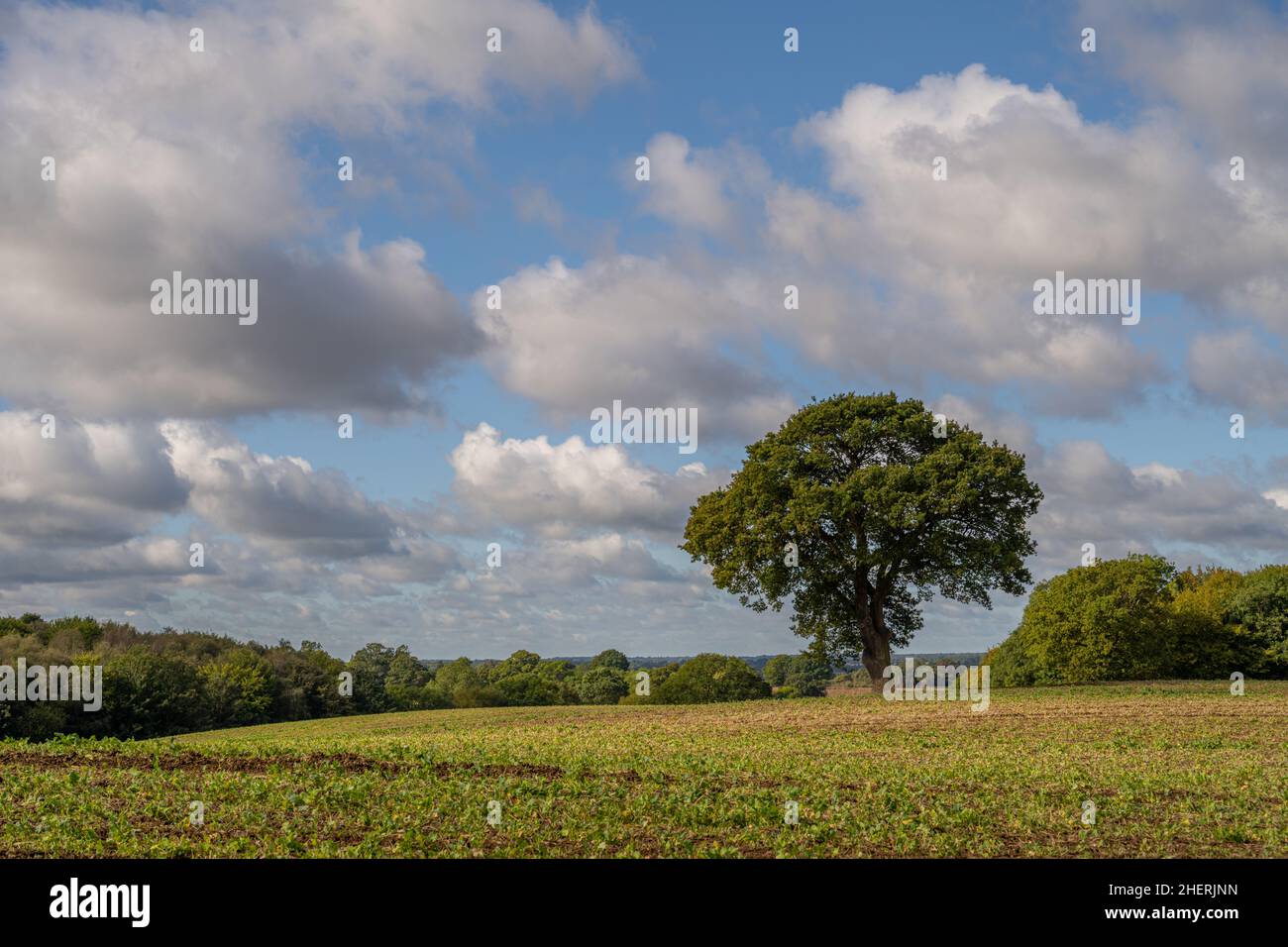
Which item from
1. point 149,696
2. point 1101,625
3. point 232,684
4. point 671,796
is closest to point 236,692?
point 232,684

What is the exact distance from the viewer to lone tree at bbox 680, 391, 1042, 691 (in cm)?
4716

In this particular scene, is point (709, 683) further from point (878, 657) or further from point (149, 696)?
point (149, 696)

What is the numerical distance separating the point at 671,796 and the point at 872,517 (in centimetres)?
3146

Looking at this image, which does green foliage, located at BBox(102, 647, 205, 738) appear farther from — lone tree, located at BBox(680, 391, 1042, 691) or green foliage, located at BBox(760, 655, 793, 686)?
green foliage, located at BBox(760, 655, 793, 686)

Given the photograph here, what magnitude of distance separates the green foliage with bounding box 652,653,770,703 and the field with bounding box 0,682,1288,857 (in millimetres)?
55176

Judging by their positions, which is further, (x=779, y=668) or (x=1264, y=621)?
(x=779, y=668)

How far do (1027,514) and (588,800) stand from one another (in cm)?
3837

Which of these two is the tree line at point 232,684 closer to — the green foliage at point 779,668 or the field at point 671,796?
the field at point 671,796

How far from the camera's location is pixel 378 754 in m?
23.2

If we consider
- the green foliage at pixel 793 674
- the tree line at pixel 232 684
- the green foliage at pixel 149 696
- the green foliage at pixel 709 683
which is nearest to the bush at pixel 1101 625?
the tree line at pixel 232 684

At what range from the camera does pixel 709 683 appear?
8719 cm

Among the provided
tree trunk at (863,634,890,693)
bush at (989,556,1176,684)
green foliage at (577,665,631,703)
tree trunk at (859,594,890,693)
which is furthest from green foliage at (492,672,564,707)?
tree trunk at (859,594,890,693)
